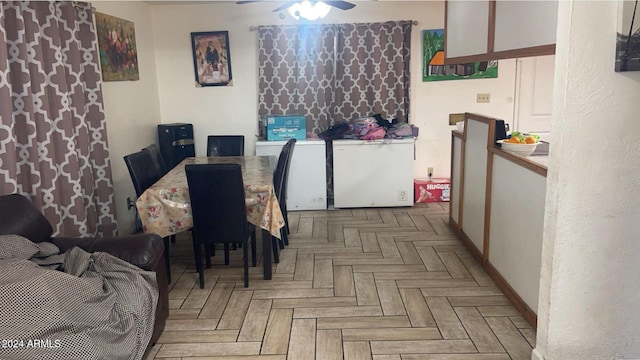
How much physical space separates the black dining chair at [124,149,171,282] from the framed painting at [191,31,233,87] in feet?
6.37

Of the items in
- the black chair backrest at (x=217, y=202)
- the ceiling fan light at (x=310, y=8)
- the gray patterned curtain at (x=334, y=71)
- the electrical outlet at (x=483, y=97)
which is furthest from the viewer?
the electrical outlet at (x=483, y=97)

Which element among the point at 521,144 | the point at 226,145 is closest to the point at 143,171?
the point at 226,145

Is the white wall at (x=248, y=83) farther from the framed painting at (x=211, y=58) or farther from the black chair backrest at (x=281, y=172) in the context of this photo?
the black chair backrest at (x=281, y=172)

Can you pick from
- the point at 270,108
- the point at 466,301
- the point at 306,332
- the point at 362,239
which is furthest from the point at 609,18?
the point at 270,108

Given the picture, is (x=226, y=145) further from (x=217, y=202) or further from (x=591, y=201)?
(x=591, y=201)

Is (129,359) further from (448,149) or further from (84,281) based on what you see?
(448,149)

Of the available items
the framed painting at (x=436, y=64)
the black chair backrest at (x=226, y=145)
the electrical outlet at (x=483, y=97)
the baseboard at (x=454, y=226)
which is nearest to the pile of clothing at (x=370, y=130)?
the framed painting at (x=436, y=64)

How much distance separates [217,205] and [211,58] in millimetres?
2807

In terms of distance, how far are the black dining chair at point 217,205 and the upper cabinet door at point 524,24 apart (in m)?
1.78

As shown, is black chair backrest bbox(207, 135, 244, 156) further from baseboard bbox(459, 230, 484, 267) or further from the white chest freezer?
baseboard bbox(459, 230, 484, 267)

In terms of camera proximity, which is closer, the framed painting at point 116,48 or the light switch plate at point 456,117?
the framed painting at point 116,48

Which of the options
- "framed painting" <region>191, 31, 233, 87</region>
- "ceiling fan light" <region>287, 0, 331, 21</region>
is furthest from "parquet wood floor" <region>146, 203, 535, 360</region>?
"framed painting" <region>191, 31, 233, 87</region>

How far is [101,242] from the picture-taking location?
2551 millimetres

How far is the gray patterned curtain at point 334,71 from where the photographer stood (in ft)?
17.3
